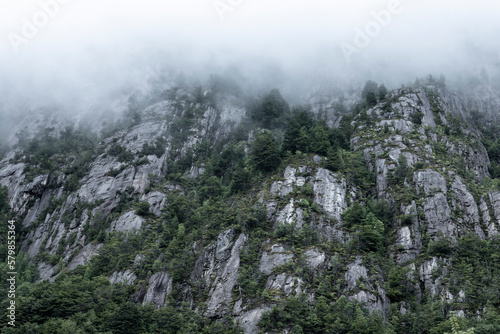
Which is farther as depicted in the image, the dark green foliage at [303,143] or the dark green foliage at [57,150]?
the dark green foliage at [57,150]

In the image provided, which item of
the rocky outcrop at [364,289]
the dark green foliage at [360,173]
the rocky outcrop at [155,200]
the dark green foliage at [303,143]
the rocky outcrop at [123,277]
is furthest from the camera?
the dark green foliage at [303,143]

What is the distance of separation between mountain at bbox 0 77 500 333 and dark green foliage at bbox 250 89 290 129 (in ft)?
1.70

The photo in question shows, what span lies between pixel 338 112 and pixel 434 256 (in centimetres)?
6702

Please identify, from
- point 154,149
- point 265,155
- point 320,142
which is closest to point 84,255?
point 154,149

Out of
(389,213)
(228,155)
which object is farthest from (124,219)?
(389,213)

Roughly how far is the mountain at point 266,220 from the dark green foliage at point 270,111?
1.70 feet

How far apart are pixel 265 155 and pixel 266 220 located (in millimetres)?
19103

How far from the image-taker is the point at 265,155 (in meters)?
83.3

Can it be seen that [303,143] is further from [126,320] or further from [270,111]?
[126,320]

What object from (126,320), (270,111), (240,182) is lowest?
(126,320)

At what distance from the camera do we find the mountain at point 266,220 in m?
52.2

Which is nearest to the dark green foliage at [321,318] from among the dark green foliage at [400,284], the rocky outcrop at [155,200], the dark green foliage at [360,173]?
the dark green foliage at [400,284]

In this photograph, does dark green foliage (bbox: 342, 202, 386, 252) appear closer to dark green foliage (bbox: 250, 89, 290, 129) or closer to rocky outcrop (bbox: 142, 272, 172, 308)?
rocky outcrop (bbox: 142, 272, 172, 308)

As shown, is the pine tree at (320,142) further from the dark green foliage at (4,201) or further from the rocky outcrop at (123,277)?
the dark green foliage at (4,201)
